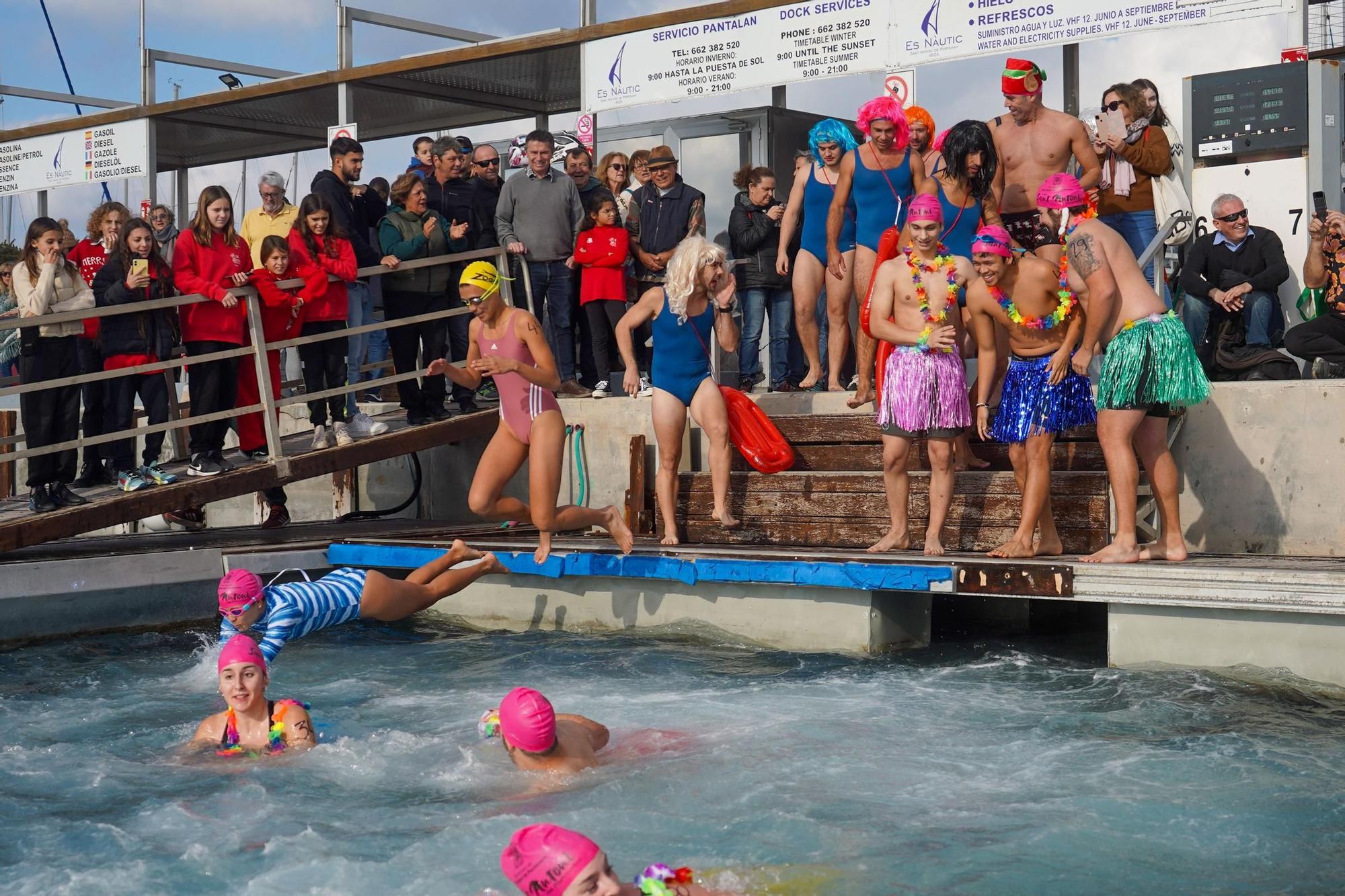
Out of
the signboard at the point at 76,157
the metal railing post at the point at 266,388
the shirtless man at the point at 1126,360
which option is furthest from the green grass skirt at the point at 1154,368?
the signboard at the point at 76,157

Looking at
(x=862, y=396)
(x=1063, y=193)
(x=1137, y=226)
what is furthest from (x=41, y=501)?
(x=1137, y=226)

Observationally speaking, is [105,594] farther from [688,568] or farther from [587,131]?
[587,131]

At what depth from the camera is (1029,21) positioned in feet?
34.2

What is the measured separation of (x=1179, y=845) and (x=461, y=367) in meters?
5.49

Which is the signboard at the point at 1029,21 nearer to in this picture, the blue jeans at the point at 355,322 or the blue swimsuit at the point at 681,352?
the blue swimsuit at the point at 681,352

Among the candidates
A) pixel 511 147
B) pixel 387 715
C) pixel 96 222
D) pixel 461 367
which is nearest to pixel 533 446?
pixel 461 367

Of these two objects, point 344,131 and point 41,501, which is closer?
point 41,501

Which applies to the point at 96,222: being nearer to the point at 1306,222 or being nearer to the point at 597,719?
the point at 597,719

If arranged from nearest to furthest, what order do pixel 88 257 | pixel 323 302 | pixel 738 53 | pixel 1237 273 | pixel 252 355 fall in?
pixel 1237 273
pixel 88 257
pixel 323 302
pixel 252 355
pixel 738 53

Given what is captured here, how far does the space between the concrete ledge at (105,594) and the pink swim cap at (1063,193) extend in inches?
246

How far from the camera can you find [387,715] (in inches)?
295

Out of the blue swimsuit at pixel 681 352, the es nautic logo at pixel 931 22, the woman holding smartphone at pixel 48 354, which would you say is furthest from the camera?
the es nautic logo at pixel 931 22

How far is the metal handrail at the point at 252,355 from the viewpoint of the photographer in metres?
9.31

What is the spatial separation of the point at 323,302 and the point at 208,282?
1041mm
